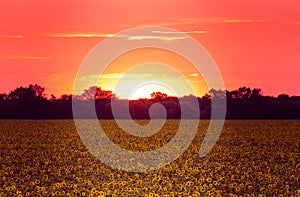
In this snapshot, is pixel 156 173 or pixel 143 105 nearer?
pixel 156 173

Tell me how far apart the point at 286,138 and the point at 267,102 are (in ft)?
119

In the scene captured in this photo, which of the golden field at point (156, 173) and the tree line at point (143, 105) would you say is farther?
the tree line at point (143, 105)

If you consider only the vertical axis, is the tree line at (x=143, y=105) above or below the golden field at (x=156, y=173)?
above

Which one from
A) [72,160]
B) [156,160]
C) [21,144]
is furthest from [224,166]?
[21,144]

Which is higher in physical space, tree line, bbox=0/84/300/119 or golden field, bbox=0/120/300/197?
tree line, bbox=0/84/300/119

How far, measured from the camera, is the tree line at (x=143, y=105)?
7325 centimetres

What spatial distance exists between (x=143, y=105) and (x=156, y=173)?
171ft

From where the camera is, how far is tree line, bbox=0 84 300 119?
73250 mm

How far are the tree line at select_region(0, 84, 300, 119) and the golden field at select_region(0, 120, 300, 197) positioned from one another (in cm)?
3785

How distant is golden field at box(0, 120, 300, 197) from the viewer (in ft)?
58.9

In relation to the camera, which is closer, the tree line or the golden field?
the golden field

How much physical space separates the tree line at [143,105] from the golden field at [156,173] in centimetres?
3785

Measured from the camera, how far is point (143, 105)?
73.7m

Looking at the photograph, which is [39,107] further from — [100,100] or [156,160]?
[156,160]
